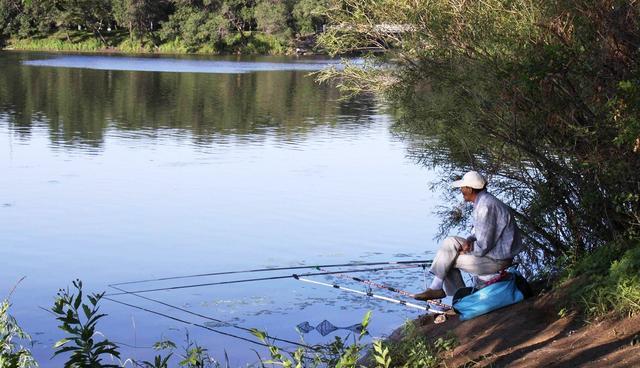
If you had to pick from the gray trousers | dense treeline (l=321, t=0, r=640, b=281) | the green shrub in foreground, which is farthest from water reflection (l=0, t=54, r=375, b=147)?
the green shrub in foreground

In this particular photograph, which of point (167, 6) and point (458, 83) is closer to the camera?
point (458, 83)

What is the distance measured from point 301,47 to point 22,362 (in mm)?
63504

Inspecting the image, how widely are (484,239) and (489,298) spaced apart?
420mm

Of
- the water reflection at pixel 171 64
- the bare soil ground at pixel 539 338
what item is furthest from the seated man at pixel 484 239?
the water reflection at pixel 171 64

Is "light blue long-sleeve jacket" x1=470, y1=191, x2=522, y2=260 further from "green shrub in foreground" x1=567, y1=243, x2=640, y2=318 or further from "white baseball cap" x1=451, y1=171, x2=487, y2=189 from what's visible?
"green shrub in foreground" x1=567, y1=243, x2=640, y2=318

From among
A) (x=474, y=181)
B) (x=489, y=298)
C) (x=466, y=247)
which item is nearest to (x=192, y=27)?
(x=466, y=247)

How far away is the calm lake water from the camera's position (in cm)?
938

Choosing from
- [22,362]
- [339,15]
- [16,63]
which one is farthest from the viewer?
[16,63]

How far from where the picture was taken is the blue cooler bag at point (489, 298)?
7.42 meters

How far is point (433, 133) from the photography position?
991cm

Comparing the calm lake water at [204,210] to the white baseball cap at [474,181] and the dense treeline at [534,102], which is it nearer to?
the dense treeline at [534,102]

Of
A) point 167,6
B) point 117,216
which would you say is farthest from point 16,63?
point 117,216

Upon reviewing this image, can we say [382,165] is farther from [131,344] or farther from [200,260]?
[131,344]

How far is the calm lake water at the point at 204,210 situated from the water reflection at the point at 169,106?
0.12 m
